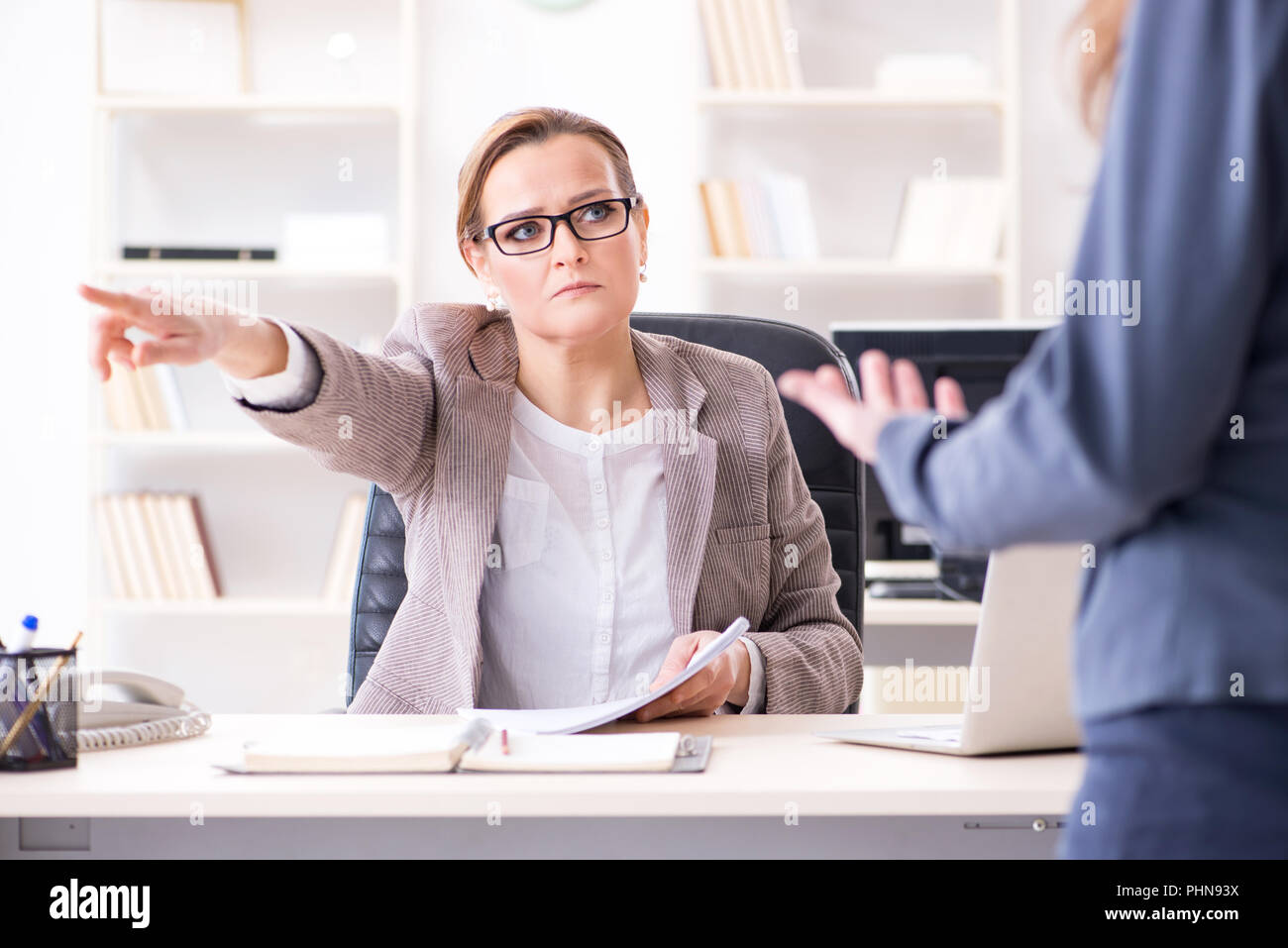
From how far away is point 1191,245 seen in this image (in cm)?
54

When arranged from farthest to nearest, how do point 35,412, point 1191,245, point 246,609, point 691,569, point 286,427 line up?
point 35,412 < point 246,609 < point 691,569 < point 286,427 < point 1191,245

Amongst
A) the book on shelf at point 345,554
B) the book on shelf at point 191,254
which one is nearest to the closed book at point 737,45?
the book on shelf at point 191,254

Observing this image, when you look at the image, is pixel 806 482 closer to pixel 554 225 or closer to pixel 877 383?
pixel 554 225

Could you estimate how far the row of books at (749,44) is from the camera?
333cm

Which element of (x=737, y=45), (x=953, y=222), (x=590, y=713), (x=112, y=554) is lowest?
(x=112, y=554)

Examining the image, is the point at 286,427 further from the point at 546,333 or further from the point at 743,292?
the point at 743,292

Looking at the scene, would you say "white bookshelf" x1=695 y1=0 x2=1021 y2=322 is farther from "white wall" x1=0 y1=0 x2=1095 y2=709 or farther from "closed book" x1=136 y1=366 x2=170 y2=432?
"closed book" x1=136 y1=366 x2=170 y2=432

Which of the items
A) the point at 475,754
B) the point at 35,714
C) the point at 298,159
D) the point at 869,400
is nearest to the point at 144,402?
the point at 298,159

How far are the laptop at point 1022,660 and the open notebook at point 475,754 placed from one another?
20 centimetres

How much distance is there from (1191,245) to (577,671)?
1.06 meters

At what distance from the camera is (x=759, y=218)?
337 cm

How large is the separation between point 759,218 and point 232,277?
4.65ft

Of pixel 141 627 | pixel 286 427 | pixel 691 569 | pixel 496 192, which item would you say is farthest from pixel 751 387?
pixel 141 627

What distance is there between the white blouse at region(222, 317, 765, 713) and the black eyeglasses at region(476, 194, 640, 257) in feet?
0.67
